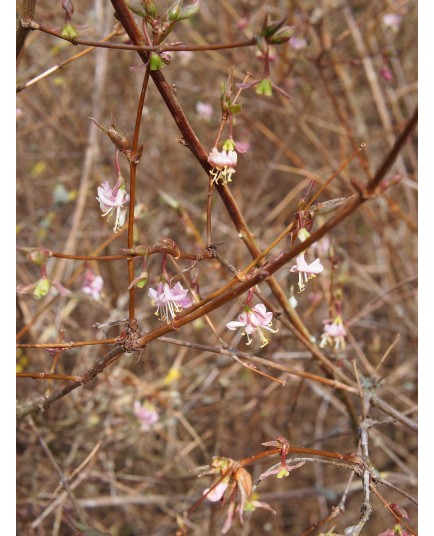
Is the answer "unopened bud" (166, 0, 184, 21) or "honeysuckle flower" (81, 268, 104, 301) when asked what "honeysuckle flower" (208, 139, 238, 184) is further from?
"honeysuckle flower" (81, 268, 104, 301)

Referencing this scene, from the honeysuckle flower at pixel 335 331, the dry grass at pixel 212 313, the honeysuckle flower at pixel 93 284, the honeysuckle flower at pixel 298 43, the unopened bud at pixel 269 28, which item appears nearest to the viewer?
the unopened bud at pixel 269 28

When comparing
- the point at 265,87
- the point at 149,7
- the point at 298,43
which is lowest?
the point at 265,87

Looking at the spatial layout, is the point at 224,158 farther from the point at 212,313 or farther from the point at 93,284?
the point at 212,313

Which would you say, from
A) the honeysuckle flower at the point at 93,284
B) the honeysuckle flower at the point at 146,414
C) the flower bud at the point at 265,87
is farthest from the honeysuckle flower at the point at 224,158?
the honeysuckle flower at the point at 146,414

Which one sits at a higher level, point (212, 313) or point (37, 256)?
point (212, 313)

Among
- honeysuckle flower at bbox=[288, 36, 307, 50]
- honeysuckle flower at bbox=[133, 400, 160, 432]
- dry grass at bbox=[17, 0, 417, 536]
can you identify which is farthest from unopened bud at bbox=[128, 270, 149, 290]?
honeysuckle flower at bbox=[288, 36, 307, 50]

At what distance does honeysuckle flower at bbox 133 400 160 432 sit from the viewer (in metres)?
1.77

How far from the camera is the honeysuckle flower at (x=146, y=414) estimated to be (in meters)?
1.77

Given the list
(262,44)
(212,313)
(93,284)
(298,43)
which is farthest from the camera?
(212,313)

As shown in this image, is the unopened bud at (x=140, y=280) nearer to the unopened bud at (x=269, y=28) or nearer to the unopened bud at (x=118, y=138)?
the unopened bud at (x=118, y=138)

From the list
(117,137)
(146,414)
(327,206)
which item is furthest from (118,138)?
(146,414)

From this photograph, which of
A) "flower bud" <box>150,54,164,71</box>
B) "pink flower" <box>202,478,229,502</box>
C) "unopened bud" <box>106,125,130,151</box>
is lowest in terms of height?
"pink flower" <box>202,478,229,502</box>

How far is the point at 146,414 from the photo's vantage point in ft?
5.89
